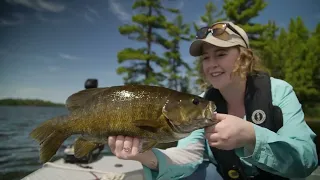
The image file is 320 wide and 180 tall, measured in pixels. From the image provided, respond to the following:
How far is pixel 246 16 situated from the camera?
2467cm

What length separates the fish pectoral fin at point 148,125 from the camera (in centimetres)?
178

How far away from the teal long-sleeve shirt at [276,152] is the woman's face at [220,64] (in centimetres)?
48

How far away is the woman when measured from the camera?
5.98 ft

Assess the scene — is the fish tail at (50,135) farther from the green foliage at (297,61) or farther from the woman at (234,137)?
the green foliage at (297,61)

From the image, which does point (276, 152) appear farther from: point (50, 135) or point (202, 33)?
point (50, 135)

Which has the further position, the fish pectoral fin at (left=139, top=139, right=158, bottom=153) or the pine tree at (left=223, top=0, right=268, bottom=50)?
the pine tree at (left=223, top=0, right=268, bottom=50)

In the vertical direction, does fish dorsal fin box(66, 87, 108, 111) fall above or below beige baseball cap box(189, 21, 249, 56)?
below

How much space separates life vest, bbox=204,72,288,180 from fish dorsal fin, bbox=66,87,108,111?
4.57 feet

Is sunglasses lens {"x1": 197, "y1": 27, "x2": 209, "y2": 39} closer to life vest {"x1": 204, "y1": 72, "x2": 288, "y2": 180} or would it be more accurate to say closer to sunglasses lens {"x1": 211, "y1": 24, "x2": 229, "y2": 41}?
sunglasses lens {"x1": 211, "y1": 24, "x2": 229, "y2": 41}

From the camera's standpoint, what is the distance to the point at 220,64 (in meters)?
2.55

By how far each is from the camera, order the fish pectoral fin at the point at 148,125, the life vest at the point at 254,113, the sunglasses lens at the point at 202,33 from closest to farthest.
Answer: the fish pectoral fin at the point at 148,125 → the life vest at the point at 254,113 → the sunglasses lens at the point at 202,33

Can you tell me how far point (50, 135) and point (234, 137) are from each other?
1272mm

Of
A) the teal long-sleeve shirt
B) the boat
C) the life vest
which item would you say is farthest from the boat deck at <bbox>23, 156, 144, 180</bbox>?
the life vest

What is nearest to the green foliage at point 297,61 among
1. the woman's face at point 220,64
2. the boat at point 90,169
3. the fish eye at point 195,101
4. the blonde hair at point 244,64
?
the boat at point 90,169
